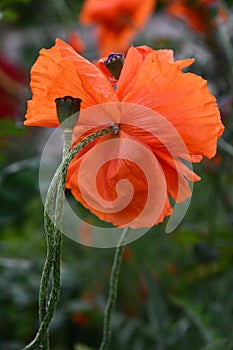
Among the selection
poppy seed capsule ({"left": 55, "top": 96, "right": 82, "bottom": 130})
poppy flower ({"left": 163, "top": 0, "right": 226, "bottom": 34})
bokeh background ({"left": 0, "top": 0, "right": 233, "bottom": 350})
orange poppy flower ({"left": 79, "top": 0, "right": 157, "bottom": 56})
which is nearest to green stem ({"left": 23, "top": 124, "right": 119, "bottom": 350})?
poppy seed capsule ({"left": 55, "top": 96, "right": 82, "bottom": 130})

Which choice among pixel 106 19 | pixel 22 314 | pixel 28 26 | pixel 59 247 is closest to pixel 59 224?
pixel 59 247

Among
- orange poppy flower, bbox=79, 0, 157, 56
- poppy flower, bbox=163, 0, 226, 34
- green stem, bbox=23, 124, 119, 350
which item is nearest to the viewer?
green stem, bbox=23, 124, 119, 350

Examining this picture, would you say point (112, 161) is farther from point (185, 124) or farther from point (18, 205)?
point (18, 205)

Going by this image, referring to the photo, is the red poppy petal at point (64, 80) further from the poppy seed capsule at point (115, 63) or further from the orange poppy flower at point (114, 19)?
the orange poppy flower at point (114, 19)

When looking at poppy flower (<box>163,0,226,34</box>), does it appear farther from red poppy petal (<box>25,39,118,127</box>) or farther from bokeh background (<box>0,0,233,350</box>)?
red poppy petal (<box>25,39,118,127</box>)

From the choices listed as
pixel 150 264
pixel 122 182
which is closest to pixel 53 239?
pixel 122 182

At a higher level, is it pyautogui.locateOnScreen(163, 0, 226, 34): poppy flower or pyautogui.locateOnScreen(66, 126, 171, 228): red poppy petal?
pyautogui.locateOnScreen(66, 126, 171, 228): red poppy petal
